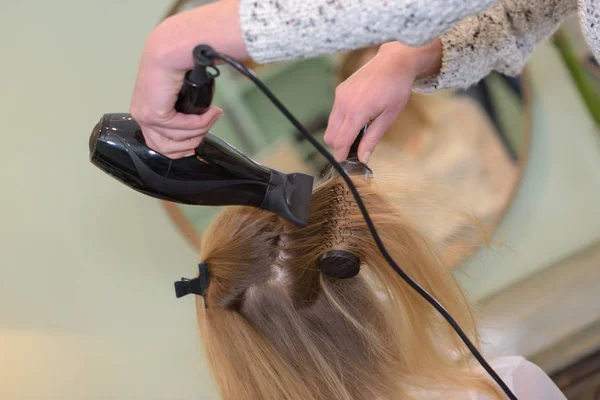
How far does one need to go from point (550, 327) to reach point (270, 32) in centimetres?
102

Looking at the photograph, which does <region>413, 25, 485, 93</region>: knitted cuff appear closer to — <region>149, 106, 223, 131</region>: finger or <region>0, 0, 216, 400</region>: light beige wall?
<region>149, 106, 223, 131</region>: finger

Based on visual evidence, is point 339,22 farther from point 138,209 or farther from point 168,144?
point 138,209

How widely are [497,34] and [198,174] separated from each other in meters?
0.44

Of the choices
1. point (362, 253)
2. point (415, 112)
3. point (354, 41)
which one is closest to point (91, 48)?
point (415, 112)

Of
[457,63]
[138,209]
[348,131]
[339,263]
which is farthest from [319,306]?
[138,209]

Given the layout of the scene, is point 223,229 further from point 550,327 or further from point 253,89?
point 550,327

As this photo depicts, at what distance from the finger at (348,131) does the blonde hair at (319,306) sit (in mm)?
61

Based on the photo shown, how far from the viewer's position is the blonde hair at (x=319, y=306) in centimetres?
66

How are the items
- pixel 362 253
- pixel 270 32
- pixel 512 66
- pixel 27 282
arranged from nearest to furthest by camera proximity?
1. pixel 270 32
2. pixel 362 253
3. pixel 512 66
4. pixel 27 282

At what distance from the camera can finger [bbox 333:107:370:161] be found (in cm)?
72

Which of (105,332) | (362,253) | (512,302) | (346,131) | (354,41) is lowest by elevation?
(512,302)

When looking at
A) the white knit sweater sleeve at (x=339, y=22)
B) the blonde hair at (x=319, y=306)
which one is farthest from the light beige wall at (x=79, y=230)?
the white knit sweater sleeve at (x=339, y=22)

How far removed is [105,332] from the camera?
1.21 metres

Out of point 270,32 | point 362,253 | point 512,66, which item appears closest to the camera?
point 270,32
